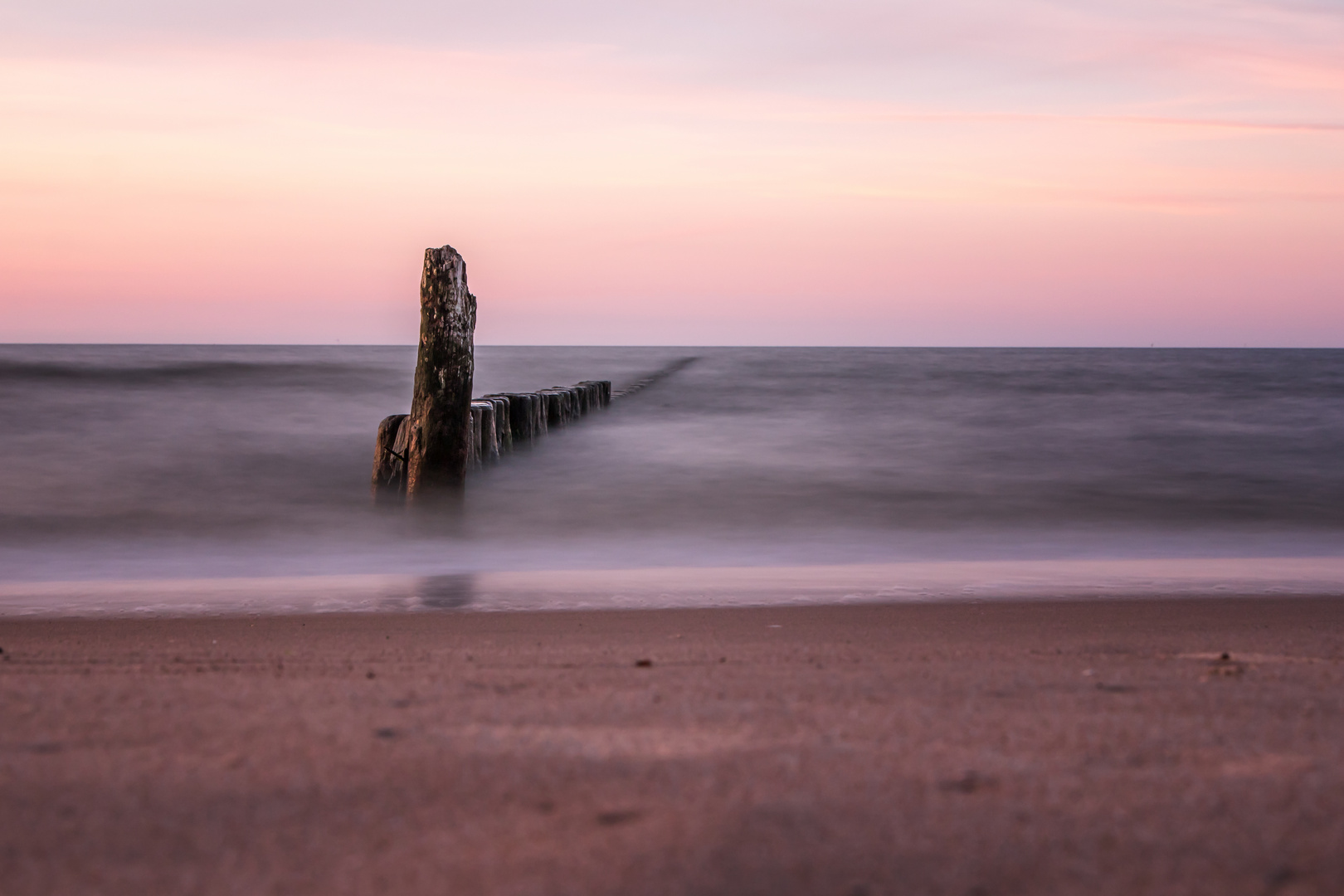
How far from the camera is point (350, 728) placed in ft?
7.00

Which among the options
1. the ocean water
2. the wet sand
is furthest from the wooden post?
the wet sand

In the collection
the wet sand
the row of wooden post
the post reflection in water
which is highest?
the row of wooden post

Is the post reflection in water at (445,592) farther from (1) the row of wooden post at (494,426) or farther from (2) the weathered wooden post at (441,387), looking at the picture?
(1) the row of wooden post at (494,426)

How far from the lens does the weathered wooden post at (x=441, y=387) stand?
8.38m

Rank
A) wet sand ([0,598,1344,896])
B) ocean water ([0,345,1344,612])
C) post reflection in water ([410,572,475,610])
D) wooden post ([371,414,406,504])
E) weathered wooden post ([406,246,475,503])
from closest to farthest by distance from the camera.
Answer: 1. wet sand ([0,598,1344,896])
2. post reflection in water ([410,572,475,610])
3. ocean water ([0,345,1344,612])
4. weathered wooden post ([406,246,475,503])
5. wooden post ([371,414,406,504])

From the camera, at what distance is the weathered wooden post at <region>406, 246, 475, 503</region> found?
27.5 feet

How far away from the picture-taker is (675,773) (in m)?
1.87

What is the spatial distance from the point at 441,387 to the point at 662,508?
200cm

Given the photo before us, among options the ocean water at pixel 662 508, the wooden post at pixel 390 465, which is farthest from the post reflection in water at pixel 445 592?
the wooden post at pixel 390 465

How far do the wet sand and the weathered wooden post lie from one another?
5203 mm

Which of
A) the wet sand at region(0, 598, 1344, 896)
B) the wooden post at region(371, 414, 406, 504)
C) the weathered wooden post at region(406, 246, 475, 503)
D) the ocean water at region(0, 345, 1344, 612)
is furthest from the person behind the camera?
the wooden post at region(371, 414, 406, 504)

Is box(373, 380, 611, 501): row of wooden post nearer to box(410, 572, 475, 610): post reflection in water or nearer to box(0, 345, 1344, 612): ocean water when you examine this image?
box(0, 345, 1344, 612): ocean water

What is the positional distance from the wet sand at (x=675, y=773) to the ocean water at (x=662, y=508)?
2.26 metres

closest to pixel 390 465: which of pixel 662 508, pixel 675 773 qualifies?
pixel 662 508
